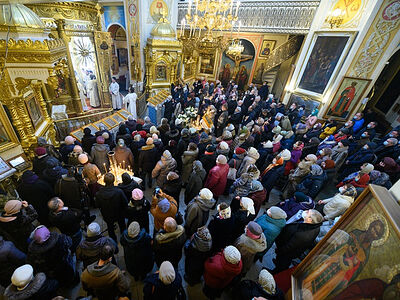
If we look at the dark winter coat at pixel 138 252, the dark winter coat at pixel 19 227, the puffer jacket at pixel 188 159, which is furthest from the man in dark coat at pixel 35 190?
the puffer jacket at pixel 188 159

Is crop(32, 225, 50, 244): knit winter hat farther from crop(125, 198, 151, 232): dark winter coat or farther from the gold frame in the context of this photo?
the gold frame

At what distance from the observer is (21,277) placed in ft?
6.22

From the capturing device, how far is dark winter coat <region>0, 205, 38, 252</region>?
2.60 m

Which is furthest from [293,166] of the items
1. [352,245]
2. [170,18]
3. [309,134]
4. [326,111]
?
[170,18]

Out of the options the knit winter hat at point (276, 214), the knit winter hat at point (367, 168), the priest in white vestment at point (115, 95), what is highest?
the knit winter hat at point (367, 168)

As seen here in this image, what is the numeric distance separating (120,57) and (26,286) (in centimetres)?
1896

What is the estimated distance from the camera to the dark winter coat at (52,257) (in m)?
2.29

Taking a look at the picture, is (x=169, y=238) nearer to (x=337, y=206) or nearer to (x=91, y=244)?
(x=91, y=244)

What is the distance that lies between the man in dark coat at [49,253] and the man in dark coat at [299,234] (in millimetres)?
3441

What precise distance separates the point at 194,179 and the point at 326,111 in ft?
29.1

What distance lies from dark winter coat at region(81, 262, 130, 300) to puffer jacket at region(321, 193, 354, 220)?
139 inches

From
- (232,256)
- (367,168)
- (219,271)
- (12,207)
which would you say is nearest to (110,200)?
(12,207)

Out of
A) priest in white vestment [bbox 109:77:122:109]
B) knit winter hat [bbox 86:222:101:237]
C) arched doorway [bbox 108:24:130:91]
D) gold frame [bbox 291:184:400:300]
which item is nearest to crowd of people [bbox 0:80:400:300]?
knit winter hat [bbox 86:222:101:237]

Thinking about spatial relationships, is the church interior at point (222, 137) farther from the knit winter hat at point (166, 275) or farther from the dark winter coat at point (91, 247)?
the dark winter coat at point (91, 247)
